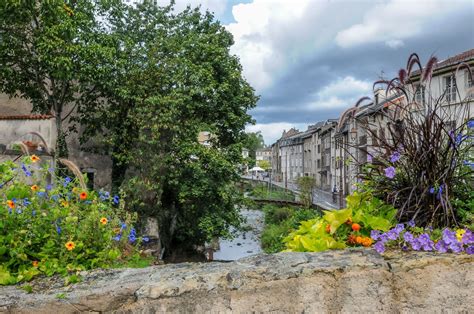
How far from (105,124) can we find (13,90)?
3329 mm

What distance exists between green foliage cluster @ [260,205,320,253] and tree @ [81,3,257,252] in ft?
28.6

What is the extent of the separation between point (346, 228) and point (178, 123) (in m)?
12.5

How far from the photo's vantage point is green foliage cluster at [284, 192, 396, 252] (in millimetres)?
2295

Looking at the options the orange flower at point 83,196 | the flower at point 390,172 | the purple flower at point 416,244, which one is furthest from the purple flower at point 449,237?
the orange flower at point 83,196

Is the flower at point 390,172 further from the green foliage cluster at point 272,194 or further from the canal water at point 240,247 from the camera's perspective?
the green foliage cluster at point 272,194

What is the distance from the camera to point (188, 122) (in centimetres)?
1454

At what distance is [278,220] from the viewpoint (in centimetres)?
3142

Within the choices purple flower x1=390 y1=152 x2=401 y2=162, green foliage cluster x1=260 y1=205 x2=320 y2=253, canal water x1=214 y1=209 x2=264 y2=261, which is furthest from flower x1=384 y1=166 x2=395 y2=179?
green foliage cluster x1=260 y1=205 x2=320 y2=253

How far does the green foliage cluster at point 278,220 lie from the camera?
24.2 metres

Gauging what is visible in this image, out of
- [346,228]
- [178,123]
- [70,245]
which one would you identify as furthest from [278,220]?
[70,245]

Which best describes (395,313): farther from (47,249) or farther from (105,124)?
(105,124)

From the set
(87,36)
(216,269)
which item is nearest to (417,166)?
(216,269)

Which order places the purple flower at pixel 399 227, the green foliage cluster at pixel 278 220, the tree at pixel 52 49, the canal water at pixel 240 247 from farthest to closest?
the green foliage cluster at pixel 278 220 < the canal water at pixel 240 247 < the tree at pixel 52 49 < the purple flower at pixel 399 227

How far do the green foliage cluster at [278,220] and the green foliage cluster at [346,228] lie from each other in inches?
838
